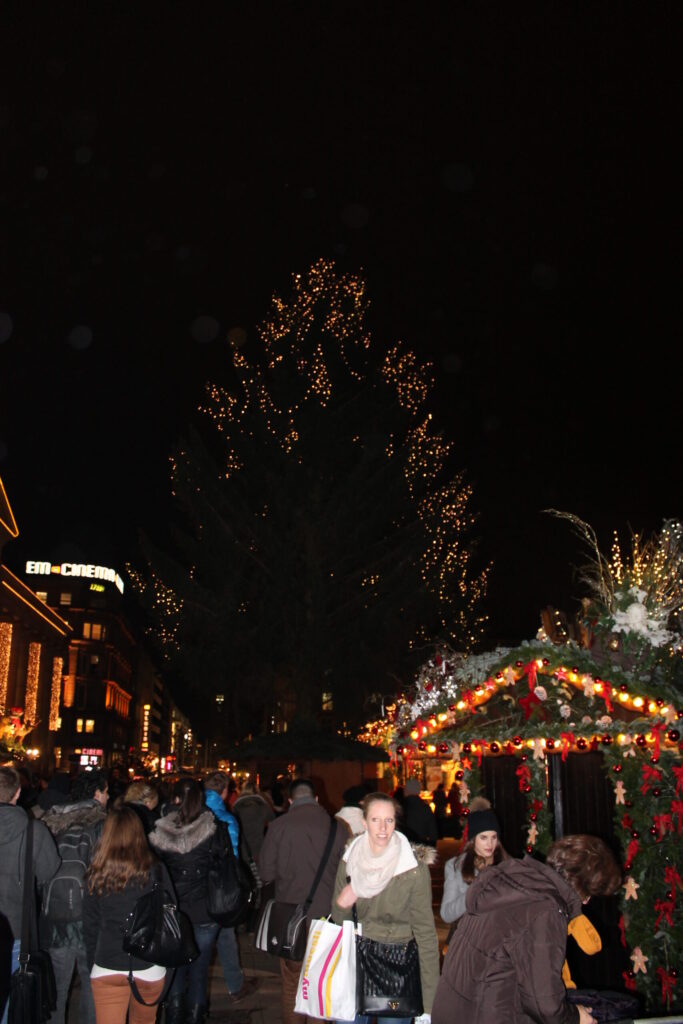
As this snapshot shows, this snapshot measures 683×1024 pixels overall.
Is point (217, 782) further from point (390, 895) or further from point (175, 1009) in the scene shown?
point (390, 895)

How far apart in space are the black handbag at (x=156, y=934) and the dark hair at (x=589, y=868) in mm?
2241

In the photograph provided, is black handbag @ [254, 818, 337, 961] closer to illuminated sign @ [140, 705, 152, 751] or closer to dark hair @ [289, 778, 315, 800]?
dark hair @ [289, 778, 315, 800]

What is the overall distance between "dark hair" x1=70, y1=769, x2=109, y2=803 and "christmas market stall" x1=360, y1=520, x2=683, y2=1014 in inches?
176

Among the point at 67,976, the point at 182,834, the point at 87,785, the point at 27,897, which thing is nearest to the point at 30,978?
the point at 27,897

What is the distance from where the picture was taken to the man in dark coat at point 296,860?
6.69m

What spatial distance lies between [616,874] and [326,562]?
24288 mm

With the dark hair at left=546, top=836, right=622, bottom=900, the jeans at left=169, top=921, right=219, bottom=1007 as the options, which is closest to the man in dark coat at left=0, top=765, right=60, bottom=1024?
the jeans at left=169, top=921, right=219, bottom=1007

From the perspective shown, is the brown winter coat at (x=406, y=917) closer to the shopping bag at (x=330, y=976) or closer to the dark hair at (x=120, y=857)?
the shopping bag at (x=330, y=976)

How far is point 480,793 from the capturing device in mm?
10898

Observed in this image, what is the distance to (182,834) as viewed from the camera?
7.02m

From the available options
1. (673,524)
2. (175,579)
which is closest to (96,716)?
(175,579)

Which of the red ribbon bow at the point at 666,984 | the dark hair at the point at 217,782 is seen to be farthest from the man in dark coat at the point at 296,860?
the red ribbon bow at the point at 666,984

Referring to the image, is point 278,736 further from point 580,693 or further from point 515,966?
point 515,966

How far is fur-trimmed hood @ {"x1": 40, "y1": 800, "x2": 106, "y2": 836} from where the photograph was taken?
6679mm
